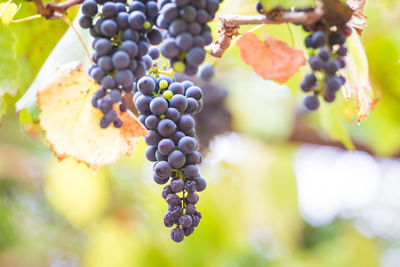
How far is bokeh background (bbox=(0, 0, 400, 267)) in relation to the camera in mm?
1176

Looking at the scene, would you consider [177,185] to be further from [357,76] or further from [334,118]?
[334,118]

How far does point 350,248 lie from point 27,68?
246 centimetres

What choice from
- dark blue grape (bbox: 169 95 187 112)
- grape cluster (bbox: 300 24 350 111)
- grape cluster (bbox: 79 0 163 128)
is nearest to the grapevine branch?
grape cluster (bbox: 79 0 163 128)

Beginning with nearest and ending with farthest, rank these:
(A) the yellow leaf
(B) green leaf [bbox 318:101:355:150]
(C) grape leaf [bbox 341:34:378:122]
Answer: (C) grape leaf [bbox 341:34:378:122]
(B) green leaf [bbox 318:101:355:150]
(A) the yellow leaf

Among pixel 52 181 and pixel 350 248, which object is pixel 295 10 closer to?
pixel 52 181

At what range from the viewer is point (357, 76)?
0.64m

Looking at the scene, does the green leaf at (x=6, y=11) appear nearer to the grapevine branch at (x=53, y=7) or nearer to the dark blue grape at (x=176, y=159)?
the grapevine branch at (x=53, y=7)

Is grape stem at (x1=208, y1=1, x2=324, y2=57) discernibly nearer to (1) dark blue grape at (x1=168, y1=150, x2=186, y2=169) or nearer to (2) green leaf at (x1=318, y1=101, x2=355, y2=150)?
(1) dark blue grape at (x1=168, y1=150, x2=186, y2=169)

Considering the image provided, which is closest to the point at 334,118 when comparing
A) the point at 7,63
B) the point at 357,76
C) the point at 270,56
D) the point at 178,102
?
the point at 357,76

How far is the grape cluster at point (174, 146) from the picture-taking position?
481 millimetres

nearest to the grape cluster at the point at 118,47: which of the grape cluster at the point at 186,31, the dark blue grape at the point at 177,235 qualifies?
the grape cluster at the point at 186,31

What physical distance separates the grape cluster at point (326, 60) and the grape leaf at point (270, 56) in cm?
9

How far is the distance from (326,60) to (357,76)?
0.77 ft

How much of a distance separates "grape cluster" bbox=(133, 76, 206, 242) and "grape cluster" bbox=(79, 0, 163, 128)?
0.05 m
